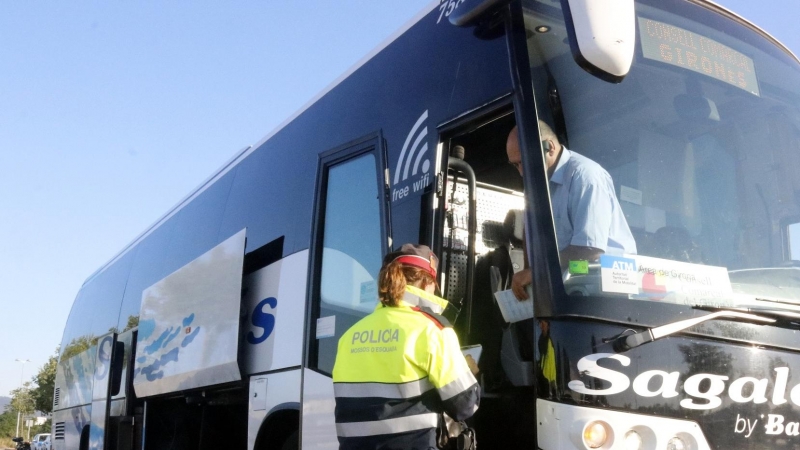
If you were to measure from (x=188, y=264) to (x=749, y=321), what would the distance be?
5.38 m

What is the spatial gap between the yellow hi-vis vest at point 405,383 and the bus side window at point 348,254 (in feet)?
3.83

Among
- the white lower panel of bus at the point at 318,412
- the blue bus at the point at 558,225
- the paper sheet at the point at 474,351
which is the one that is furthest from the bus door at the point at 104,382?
the paper sheet at the point at 474,351

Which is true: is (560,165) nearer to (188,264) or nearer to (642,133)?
(642,133)

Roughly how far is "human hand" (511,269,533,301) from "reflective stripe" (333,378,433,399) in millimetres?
634

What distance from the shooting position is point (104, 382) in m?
9.53

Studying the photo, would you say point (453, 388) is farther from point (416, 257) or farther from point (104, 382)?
point (104, 382)

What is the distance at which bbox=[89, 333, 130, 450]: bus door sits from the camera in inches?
357

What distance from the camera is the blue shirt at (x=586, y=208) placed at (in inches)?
135

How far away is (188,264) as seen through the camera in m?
7.49

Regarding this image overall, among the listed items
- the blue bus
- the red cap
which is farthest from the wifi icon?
the red cap

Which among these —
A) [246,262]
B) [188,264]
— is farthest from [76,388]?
[246,262]

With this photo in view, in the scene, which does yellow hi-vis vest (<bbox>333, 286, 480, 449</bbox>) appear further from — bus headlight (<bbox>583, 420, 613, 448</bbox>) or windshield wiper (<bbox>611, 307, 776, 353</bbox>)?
windshield wiper (<bbox>611, 307, 776, 353</bbox>)

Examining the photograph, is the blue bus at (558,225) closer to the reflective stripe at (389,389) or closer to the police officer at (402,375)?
the police officer at (402,375)

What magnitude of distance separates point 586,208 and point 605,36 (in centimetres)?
75
